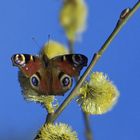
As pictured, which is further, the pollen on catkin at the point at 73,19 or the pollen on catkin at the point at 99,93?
the pollen on catkin at the point at 99,93

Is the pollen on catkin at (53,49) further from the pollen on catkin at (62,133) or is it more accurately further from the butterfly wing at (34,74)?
the pollen on catkin at (62,133)

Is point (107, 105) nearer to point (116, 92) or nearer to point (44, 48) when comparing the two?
point (116, 92)

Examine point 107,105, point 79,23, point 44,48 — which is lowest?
point 79,23

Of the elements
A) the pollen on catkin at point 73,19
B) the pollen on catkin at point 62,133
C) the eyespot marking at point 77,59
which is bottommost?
the pollen on catkin at point 73,19

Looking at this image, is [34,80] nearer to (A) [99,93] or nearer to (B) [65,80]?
(B) [65,80]

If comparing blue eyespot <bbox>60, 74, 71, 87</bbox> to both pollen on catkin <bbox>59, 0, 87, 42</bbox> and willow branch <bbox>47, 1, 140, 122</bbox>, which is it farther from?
pollen on catkin <bbox>59, 0, 87, 42</bbox>

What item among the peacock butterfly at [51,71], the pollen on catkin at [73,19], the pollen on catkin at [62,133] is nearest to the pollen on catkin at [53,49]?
the peacock butterfly at [51,71]

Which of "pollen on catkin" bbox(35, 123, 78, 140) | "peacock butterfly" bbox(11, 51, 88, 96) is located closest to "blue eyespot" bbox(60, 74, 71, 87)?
"peacock butterfly" bbox(11, 51, 88, 96)

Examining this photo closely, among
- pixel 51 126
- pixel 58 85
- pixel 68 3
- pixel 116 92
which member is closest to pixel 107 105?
pixel 116 92

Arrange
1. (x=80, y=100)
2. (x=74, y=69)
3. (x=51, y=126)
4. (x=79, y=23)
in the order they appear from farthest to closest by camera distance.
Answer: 1. (x=80, y=100)
2. (x=74, y=69)
3. (x=51, y=126)
4. (x=79, y=23)
